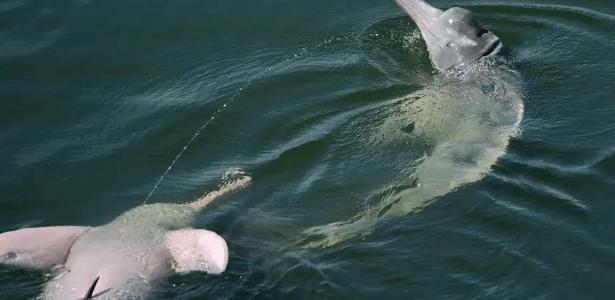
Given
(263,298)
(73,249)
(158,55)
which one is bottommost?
(263,298)

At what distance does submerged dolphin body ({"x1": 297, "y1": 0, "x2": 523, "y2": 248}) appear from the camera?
917 centimetres

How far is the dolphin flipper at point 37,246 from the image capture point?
316 inches

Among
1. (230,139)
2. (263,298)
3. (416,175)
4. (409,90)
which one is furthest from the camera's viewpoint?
(409,90)

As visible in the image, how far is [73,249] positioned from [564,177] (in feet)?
17.4

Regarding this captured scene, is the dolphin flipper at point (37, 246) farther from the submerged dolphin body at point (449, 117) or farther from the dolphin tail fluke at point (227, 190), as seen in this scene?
the submerged dolphin body at point (449, 117)

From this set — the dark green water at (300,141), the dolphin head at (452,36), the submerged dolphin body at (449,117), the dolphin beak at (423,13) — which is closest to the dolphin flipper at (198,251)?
the dark green water at (300,141)

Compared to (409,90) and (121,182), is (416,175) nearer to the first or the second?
(409,90)

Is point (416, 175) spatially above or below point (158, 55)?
below

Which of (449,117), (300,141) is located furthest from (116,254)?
(449,117)

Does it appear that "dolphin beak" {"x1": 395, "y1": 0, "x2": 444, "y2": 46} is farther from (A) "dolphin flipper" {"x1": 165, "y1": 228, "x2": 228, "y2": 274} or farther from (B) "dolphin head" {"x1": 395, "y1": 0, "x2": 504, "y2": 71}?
(A) "dolphin flipper" {"x1": 165, "y1": 228, "x2": 228, "y2": 274}

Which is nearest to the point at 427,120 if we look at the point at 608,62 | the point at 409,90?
the point at 409,90

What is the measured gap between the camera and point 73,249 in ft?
26.3

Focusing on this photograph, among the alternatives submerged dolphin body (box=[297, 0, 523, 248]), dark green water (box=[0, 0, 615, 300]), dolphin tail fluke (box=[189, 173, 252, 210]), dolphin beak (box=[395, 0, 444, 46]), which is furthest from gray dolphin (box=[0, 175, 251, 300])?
dolphin beak (box=[395, 0, 444, 46])

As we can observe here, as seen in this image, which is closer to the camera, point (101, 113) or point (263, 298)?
point (263, 298)
